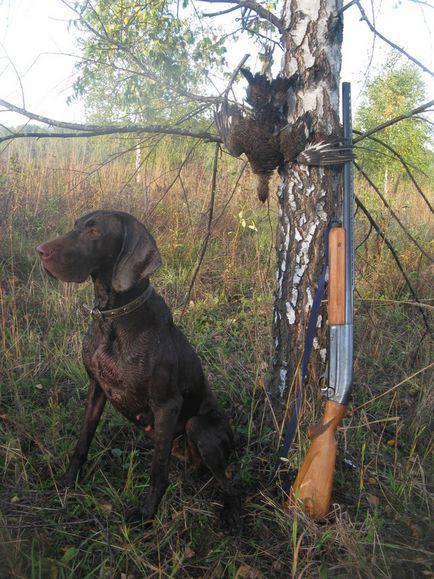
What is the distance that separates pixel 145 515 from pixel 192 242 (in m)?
3.13

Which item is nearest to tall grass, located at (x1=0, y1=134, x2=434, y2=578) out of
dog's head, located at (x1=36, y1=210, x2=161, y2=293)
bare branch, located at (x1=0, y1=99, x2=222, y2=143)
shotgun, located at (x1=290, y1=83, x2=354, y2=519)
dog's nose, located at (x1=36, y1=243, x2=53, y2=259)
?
shotgun, located at (x1=290, y1=83, x2=354, y2=519)

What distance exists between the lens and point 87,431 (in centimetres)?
254

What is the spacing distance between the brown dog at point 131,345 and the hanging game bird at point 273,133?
2.35ft

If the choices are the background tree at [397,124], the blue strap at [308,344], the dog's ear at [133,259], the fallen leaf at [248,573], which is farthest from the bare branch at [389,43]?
the background tree at [397,124]

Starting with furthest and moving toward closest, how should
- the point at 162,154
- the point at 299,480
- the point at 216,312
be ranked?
the point at 162,154
the point at 216,312
the point at 299,480

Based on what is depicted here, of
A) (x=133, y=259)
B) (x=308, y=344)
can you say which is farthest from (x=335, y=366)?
(x=133, y=259)

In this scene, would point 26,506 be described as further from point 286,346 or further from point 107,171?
point 107,171

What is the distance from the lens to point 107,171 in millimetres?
6355

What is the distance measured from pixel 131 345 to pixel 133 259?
1.25 ft

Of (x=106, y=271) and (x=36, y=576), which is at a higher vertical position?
(x=106, y=271)

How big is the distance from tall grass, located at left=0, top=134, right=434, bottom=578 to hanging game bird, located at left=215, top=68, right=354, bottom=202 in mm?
720

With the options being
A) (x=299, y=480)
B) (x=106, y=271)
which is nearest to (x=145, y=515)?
(x=299, y=480)

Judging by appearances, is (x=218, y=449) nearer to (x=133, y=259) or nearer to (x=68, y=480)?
(x=68, y=480)

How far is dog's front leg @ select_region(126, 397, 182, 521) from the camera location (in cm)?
229
